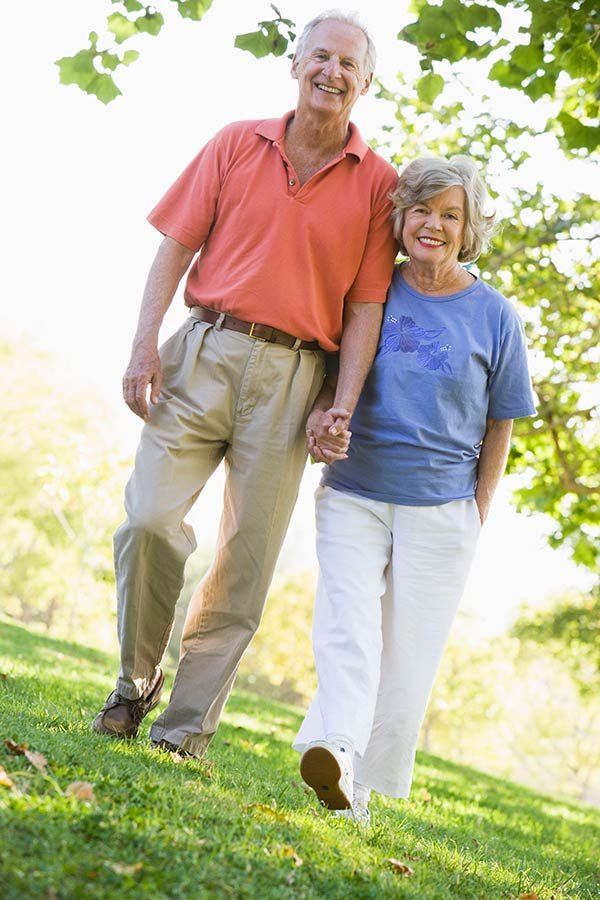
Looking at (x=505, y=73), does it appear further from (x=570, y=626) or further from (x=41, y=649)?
(x=570, y=626)

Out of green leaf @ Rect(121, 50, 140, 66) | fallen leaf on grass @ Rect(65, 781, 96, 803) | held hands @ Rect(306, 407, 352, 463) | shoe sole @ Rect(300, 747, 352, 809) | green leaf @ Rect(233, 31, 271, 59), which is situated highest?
green leaf @ Rect(233, 31, 271, 59)

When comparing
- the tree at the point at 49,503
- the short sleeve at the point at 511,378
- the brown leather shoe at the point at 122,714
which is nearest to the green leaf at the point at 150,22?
the short sleeve at the point at 511,378

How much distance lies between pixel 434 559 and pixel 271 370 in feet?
3.36

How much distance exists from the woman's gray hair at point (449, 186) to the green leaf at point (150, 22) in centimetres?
193

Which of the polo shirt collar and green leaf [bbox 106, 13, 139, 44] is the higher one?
green leaf [bbox 106, 13, 139, 44]

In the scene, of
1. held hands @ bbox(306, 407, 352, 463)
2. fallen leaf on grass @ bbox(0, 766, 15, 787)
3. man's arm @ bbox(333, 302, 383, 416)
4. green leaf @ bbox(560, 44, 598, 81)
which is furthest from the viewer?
green leaf @ bbox(560, 44, 598, 81)

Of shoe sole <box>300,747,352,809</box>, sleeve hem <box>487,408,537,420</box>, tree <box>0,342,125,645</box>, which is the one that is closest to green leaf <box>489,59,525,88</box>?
sleeve hem <box>487,408,537,420</box>

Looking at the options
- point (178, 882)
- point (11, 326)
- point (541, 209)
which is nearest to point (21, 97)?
point (11, 326)

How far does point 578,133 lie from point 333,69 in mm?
1526

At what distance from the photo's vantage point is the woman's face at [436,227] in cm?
455

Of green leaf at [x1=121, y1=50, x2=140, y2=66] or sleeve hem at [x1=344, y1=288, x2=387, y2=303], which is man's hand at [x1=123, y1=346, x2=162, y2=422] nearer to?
sleeve hem at [x1=344, y1=288, x2=387, y2=303]

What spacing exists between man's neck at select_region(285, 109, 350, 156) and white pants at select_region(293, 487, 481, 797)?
148cm

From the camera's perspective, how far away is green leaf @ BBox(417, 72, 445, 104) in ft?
18.5

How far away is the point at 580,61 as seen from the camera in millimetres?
5254
